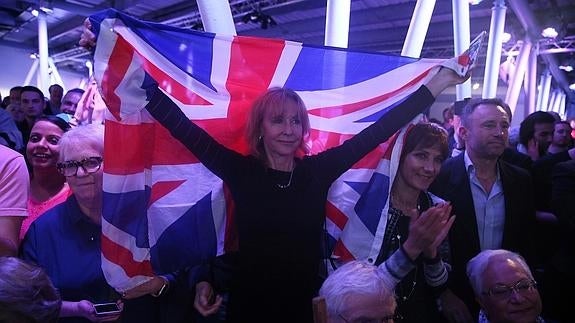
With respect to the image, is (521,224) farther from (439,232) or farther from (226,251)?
(226,251)

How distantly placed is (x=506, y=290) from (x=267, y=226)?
1009 mm

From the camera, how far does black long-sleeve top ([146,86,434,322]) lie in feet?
5.12

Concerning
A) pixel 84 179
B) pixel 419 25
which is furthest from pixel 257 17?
pixel 84 179

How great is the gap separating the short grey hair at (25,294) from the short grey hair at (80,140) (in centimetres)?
69

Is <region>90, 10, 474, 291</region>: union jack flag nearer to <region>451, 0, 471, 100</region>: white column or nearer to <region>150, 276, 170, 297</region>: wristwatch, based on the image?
<region>150, 276, 170, 297</region>: wristwatch

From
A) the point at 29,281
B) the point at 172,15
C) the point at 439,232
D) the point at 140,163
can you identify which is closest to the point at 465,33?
the point at 439,232

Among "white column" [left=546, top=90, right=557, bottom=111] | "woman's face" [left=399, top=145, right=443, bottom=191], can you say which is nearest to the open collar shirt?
"woman's face" [left=399, top=145, right=443, bottom=191]

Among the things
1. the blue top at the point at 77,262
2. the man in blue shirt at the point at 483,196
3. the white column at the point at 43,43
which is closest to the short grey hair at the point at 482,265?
the man in blue shirt at the point at 483,196

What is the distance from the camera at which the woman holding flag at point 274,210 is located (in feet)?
5.13

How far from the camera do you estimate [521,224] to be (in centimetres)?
211

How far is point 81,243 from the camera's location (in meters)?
1.68

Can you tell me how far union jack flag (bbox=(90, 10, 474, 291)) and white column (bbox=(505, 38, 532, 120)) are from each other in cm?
867

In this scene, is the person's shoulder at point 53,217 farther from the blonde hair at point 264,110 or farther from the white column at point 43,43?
the white column at point 43,43

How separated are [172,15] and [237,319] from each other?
1017 centimetres
